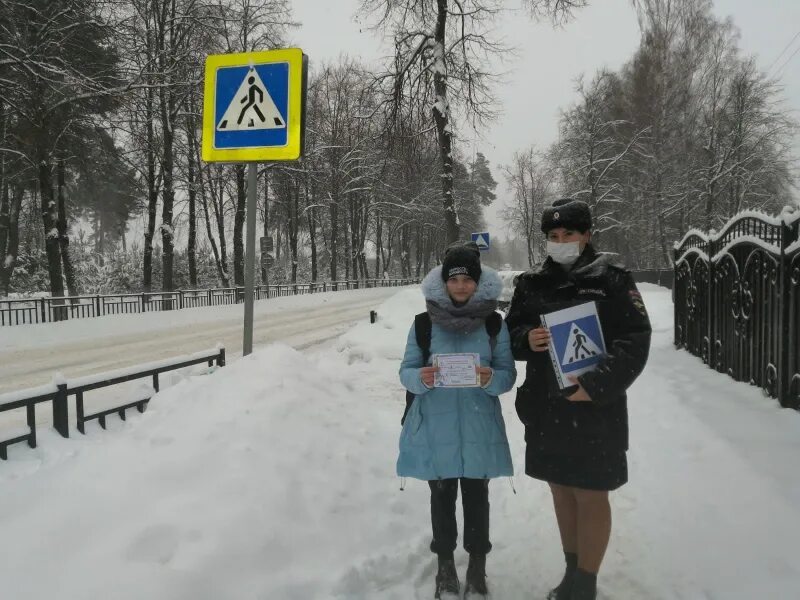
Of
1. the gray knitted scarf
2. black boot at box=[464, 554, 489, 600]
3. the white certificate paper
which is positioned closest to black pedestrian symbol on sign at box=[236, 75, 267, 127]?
the gray knitted scarf

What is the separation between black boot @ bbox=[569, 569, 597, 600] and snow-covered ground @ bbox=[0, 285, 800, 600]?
1.19 ft

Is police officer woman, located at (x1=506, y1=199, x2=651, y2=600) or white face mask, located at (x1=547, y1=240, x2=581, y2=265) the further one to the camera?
white face mask, located at (x1=547, y1=240, x2=581, y2=265)

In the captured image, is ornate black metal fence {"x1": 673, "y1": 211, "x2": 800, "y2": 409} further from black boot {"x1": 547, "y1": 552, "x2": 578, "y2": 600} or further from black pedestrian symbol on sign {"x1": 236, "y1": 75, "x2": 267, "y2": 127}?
black pedestrian symbol on sign {"x1": 236, "y1": 75, "x2": 267, "y2": 127}

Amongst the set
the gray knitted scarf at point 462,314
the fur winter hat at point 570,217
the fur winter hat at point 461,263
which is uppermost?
the fur winter hat at point 570,217

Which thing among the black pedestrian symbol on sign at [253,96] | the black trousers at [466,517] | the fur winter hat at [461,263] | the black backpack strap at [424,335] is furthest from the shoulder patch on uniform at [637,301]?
the black pedestrian symbol on sign at [253,96]

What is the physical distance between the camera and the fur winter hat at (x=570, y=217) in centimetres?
244

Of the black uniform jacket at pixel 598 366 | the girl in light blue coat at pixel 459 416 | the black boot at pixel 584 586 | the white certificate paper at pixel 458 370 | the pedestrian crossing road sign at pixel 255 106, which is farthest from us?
the pedestrian crossing road sign at pixel 255 106

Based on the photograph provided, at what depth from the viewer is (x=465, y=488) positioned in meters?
2.72

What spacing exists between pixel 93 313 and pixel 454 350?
17.7 meters

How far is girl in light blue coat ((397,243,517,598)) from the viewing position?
8.52 ft

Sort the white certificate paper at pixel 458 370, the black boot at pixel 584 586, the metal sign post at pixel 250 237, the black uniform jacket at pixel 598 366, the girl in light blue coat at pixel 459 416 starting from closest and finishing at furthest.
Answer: the black uniform jacket at pixel 598 366 < the black boot at pixel 584 586 < the white certificate paper at pixel 458 370 < the girl in light blue coat at pixel 459 416 < the metal sign post at pixel 250 237

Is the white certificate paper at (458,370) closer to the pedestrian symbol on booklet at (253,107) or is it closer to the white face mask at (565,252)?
the white face mask at (565,252)

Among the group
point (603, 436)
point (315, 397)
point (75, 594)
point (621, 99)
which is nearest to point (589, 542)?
point (603, 436)

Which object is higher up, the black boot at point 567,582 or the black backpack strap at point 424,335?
the black backpack strap at point 424,335
